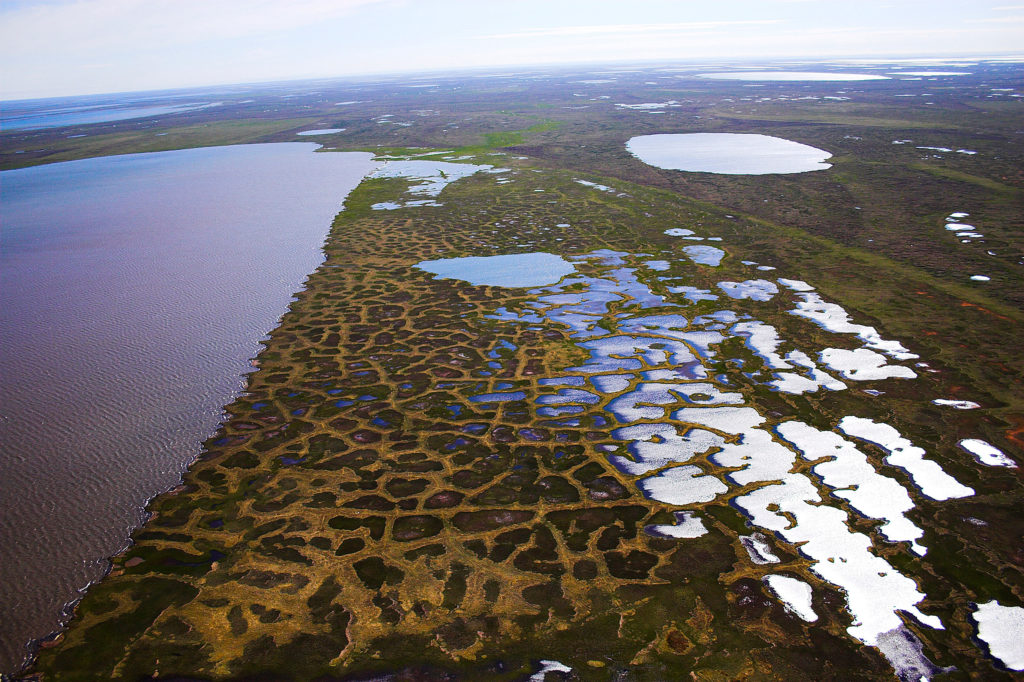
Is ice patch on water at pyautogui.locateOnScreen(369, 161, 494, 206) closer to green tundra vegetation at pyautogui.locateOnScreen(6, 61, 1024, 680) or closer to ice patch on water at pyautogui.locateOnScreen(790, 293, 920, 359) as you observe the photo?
green tundra vegetation at pyautogui.locateOnScreen(6, 61, 1024, 680)

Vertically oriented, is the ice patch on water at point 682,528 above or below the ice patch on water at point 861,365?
below

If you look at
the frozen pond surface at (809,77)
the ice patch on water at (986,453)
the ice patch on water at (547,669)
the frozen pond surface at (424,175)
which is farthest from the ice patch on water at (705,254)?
the frozen pond surface at (809,77)

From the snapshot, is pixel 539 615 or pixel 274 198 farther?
pixel 274 198

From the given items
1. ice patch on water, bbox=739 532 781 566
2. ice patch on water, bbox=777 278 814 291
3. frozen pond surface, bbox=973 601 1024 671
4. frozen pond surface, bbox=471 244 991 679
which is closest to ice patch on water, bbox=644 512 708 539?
frozen pond surface, bbox=471 244 991 679

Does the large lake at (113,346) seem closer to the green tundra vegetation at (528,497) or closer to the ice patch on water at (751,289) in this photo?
the green tundra vegetation at (528,497)

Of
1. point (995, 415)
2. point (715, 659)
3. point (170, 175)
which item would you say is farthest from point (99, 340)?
point (170, 175)

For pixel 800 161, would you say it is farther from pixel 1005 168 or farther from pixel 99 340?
pixel 99 340
